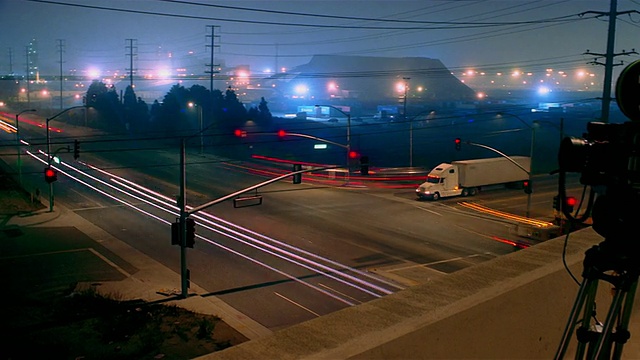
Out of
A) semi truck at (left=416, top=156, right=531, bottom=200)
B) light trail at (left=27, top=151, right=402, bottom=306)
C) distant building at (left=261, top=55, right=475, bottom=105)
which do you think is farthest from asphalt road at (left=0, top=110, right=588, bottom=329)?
distant building at (left=261, top=55, right=475, bottom=105)

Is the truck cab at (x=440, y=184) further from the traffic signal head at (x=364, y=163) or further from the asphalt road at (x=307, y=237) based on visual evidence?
the traffic signal head at (x=364, y=163)

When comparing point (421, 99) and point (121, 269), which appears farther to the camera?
point (421, 99)

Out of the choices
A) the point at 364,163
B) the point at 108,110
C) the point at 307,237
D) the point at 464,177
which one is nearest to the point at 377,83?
the point at 108,110

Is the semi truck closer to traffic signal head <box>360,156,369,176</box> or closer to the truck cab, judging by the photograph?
the truck cab

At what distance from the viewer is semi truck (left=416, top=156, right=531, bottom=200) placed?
43.6m

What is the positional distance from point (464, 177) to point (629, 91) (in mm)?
42412

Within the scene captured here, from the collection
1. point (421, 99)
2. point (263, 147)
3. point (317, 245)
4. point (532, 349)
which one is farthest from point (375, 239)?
point (421, 99)

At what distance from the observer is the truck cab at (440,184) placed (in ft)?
142

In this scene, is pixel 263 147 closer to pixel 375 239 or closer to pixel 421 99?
pixel 375 239

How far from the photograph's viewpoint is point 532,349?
452 centimetres

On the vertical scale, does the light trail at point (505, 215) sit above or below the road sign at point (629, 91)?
below

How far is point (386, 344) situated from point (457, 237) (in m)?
29.3

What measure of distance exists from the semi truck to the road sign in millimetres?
40534

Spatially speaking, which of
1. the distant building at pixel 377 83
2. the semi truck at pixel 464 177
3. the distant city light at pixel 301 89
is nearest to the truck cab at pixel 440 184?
the semi truck at pixel 464 177
